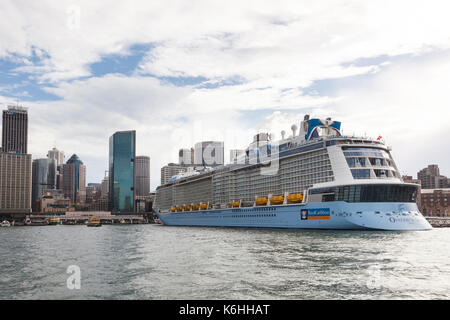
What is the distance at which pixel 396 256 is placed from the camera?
1346 inches

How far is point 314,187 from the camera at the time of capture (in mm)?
78000

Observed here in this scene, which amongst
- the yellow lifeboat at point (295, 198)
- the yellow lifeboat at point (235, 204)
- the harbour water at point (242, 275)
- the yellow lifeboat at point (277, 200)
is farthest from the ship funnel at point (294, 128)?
the harbour water at point (242, 275)

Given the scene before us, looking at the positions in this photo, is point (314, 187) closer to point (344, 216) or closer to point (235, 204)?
point (344, 216)

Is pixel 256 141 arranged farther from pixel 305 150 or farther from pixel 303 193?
pixel 303 193

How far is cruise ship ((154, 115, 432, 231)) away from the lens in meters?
68.1

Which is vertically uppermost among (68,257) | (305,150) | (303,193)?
(305,150)

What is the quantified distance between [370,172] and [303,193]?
13761 mm

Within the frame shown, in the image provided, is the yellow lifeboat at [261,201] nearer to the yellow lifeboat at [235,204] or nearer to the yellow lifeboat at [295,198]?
the yellow lifeboat at [235,204]

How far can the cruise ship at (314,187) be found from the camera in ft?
223

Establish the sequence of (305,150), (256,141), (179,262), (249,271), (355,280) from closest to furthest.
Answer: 1. (355,280)
2. (249,271)
3. (179,262)
4. (305,150)
5. (256,141)

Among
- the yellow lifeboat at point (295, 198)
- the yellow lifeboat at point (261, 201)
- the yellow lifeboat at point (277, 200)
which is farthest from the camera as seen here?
the yellow lifeboat at point (261, 201)

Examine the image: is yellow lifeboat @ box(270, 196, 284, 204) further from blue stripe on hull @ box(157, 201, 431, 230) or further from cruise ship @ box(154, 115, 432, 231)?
blue stripe on hull @ box(157, 201, 431, 230)

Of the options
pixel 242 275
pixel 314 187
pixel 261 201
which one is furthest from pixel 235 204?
pixel 242 275

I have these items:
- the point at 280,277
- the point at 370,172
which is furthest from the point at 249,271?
the point at 370,172
